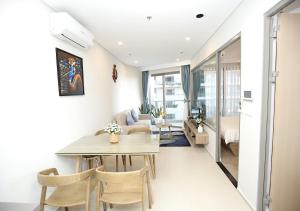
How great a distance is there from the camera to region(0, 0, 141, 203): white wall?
1.55m

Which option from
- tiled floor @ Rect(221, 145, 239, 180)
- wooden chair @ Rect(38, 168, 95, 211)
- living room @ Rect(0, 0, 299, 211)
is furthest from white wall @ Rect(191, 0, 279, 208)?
wooden chair @ Rect(38, 168, 95, 211)

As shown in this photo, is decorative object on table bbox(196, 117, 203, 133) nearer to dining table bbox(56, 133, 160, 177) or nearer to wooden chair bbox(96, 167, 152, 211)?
dining table bbox(56, 133, 160, 177)

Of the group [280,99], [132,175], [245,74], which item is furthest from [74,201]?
[245,74]

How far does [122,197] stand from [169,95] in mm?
5929

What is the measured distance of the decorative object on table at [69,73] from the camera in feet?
7.57

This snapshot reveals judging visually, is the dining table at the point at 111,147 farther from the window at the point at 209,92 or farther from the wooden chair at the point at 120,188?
the window at the point at 209,92

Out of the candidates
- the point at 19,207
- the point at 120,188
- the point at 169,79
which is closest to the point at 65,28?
the point at 19,207

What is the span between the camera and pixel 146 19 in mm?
2611

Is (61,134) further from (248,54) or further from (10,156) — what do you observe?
(248,54)

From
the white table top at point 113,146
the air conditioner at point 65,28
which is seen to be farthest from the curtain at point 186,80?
the air conditioner at point 65,28

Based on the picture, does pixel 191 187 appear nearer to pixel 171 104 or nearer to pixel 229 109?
pixel 229 109

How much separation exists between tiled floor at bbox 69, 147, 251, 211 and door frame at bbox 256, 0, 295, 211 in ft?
1.24

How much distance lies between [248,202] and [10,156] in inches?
109

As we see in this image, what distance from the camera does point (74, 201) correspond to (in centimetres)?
167
